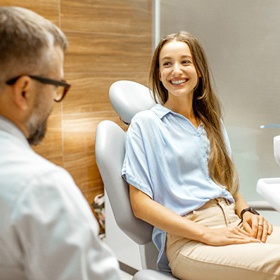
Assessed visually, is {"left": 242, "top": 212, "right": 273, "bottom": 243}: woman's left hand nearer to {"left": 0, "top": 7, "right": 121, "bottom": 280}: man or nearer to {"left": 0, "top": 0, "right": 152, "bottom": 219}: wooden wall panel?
{"left": 0, "top": 7, "right": 121, "bottom": 280}: man

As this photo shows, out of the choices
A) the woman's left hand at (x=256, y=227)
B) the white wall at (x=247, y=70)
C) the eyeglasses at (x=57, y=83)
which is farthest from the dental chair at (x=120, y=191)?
the white wall at (x=247, y=70)

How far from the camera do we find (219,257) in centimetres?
147

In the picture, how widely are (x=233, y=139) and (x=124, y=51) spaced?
940mm

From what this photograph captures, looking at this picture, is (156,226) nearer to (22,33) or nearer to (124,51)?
(22,33)

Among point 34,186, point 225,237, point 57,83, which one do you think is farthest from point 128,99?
point 34,186

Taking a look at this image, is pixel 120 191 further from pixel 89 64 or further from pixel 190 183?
pixel 89 64

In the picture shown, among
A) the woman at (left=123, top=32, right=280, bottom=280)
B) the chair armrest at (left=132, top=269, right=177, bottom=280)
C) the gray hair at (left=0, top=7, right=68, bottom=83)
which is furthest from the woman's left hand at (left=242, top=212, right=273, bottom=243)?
the gray hair at (left=0, top=7, right=68, bottom=83)

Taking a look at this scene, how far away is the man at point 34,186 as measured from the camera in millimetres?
825

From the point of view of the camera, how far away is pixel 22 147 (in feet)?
2.97

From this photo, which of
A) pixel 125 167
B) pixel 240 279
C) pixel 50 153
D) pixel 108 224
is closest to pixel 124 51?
pixel 50 153

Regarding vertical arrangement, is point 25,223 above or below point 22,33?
below

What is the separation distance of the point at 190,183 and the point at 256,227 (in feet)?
0.93

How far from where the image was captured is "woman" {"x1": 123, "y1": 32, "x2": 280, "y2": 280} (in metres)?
1.49

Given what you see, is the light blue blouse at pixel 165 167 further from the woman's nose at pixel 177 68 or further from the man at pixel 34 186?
the man at pixel 34 186
